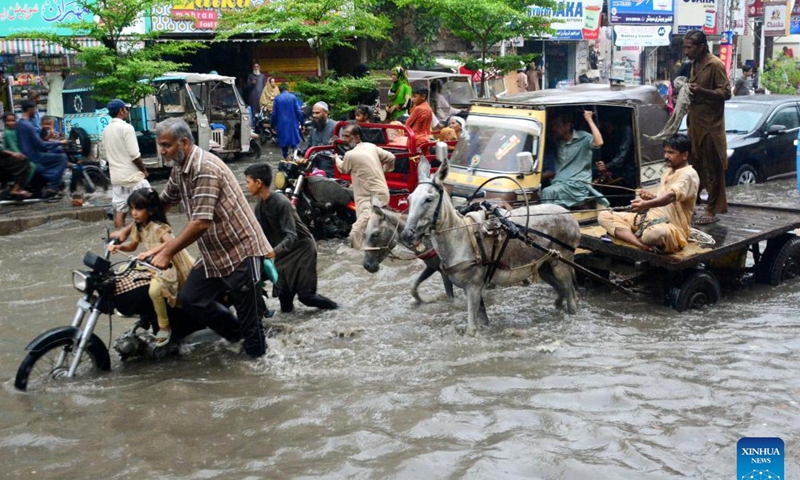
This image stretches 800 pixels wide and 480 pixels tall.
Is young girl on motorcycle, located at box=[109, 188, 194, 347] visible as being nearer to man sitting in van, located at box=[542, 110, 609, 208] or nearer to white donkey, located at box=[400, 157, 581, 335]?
white donkey, located at box=[400, 157, 581, 335]

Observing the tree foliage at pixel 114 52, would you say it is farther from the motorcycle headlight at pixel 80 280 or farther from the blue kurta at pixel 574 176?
the motorcycle headlight at pixel 80 280

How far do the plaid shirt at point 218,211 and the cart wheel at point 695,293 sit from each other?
164 inches

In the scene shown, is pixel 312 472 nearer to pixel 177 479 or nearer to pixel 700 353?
pixel 177 479

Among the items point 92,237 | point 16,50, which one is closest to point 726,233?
point 92,237

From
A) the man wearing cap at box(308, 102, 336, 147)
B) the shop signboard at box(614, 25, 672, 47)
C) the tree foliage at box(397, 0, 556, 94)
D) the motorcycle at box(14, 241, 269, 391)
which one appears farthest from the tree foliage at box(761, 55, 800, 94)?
the motorcycle at box(14, 241, 269, 391)

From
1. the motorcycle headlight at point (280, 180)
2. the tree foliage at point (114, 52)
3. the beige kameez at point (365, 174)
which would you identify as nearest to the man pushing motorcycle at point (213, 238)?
the beige kameez at point (365, 174)

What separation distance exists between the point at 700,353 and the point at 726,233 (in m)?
2.23

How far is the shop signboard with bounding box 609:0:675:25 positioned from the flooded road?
22.1 m

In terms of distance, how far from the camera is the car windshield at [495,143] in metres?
9.59

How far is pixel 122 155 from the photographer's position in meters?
11.1

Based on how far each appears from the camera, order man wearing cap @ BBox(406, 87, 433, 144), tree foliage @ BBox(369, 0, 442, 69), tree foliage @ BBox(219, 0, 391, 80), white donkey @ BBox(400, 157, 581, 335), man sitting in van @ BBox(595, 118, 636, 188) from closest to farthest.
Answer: white donkey @ BBox(400, 157, 581, 335) < man sitting in van @ BBox(595, 118, 636, 188) < man wearing cap @ BBox(406, 87, 433, 144) < tree foliage @ BBox(219, 0, 391, 80) < tree foliage @ BBox(369, 0, 442, 69)

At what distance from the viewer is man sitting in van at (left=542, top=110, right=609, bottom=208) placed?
9.42m

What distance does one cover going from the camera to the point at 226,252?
6.39 metres

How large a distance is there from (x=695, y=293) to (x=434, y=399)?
3.60 meters
